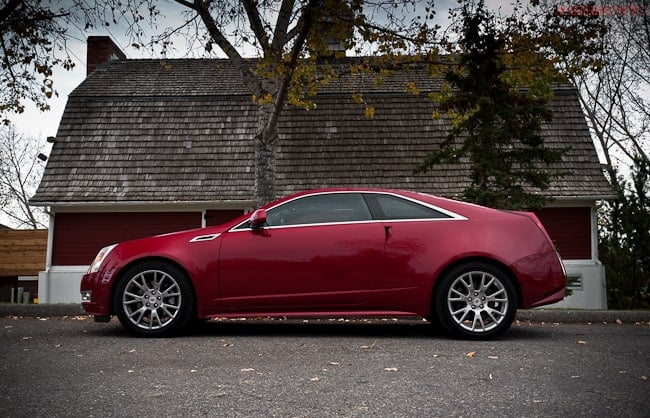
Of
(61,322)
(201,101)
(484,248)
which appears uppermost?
(201,101)

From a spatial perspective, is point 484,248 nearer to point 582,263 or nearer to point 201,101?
point 582,263

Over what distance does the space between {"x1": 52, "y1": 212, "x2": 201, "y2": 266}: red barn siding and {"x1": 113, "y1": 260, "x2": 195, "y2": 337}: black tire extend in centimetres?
1159

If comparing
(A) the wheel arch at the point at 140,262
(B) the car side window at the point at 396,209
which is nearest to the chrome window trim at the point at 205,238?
(A) the wheel arch at the point at 140,262

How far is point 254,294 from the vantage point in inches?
273

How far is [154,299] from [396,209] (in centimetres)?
264

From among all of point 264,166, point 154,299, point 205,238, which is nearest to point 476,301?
point 205,238

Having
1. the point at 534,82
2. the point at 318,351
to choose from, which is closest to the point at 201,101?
the point at 534,82

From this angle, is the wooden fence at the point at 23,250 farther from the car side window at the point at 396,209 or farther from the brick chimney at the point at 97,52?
the car side window at the point at 396,209

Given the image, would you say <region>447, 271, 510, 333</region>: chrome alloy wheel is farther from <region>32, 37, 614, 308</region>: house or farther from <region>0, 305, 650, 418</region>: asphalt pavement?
<region>32, 37, 614, 308</region>: house

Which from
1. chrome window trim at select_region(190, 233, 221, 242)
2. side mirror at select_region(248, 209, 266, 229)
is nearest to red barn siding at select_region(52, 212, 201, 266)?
chrome window trim at select_region(190, 233, 221, 242)

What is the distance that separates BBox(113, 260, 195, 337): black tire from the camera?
696cm

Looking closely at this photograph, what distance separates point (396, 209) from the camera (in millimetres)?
7102

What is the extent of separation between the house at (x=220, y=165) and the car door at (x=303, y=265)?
10726 millimetres

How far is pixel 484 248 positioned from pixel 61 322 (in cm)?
549
